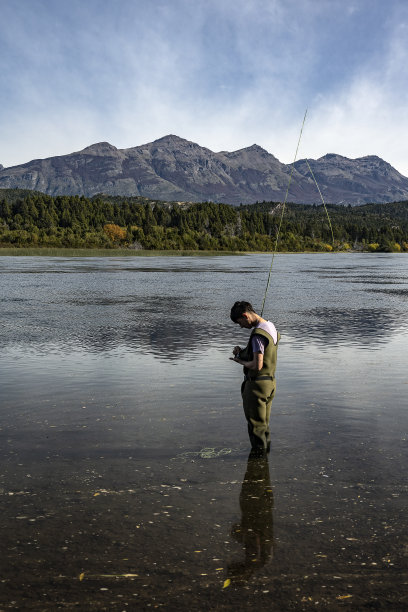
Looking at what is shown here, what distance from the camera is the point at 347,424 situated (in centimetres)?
987

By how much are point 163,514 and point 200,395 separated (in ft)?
18.6

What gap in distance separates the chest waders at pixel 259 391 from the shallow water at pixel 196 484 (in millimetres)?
412

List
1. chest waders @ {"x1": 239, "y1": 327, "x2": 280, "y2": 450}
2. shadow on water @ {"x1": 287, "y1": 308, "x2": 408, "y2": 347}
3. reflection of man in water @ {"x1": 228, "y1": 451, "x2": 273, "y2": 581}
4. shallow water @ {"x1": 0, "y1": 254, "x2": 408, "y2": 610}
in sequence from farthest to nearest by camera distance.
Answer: shadow on water @ {"x1": 287, "y1": 308, "x2": 408, "y2": 347}
chest waders @ {"x1": 239, "y1": 327, "x2": 280, "y2": 450}
reflection of man in water @ {"x1": 228, "y1": 451, "x2": 273, "y2": 581}
shallow water @ {"x1": 0, "y1": 254, "x2": 408, "y2": 610}

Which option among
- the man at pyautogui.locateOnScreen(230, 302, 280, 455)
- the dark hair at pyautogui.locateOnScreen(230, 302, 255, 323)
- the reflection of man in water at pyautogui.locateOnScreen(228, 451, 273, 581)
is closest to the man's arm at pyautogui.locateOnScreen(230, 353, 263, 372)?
the man at pyautogui.locateOnScreen(230, 302, 280, 455)

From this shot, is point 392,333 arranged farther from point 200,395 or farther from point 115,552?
point 115,552

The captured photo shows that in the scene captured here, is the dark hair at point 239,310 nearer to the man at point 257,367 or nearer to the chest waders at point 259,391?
the man at point 257,367

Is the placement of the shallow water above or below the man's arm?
below

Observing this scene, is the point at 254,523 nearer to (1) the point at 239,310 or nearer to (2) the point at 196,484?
(2) the point at 196,484

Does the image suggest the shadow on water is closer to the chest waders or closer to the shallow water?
the shallow water

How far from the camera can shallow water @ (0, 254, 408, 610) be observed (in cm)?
495

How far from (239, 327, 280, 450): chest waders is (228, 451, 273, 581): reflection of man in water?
393 millimetres

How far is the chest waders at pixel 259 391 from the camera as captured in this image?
313 inches

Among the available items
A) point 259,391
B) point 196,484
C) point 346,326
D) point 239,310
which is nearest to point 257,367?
point 259,391

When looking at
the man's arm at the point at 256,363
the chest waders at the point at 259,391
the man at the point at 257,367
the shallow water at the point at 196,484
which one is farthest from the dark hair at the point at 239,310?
the shallow water at the point at 196,484
